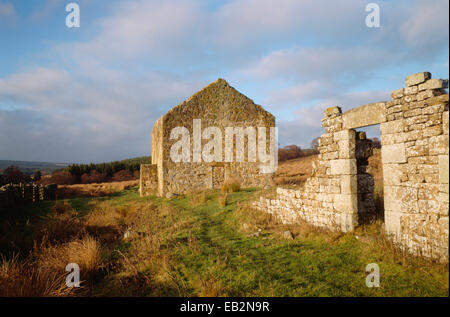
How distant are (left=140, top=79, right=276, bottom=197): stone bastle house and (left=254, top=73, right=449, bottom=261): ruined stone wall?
8109 mm

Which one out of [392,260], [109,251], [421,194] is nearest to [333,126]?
[421,194]

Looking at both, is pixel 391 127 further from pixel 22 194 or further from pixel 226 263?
pixel 22 194

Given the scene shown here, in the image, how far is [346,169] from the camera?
18.7ft

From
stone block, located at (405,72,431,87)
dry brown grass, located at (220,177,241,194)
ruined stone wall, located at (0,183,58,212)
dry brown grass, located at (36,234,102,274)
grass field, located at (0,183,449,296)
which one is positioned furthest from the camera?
dry brown grass, located at (220,177,241,194)

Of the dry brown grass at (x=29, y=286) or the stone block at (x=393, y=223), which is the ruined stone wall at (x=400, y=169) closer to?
the stone block at (x=393, y=223)

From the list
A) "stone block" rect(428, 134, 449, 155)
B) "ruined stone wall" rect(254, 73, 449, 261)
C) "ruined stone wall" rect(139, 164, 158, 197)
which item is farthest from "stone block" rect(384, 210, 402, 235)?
"ruined stone wall" rect(139, 164, 158, 197)

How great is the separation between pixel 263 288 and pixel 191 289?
47.7 inches

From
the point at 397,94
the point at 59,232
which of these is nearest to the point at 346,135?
the point at 397,94

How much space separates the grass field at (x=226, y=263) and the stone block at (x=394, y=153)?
4.94ft

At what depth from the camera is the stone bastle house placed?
13633 mm

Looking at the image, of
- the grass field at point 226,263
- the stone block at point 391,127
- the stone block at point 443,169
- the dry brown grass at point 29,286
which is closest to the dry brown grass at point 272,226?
the grass field at point 226,263

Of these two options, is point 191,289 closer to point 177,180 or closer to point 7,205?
point 177,180

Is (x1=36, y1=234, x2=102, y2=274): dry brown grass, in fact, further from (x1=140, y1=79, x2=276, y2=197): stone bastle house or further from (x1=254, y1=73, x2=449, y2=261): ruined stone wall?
(x1=140, y1=79, x2=276, y2=197): stone bastle house

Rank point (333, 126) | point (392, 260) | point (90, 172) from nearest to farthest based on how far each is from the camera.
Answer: point (392, 260) → point (333, 126) → point (90, 172)
